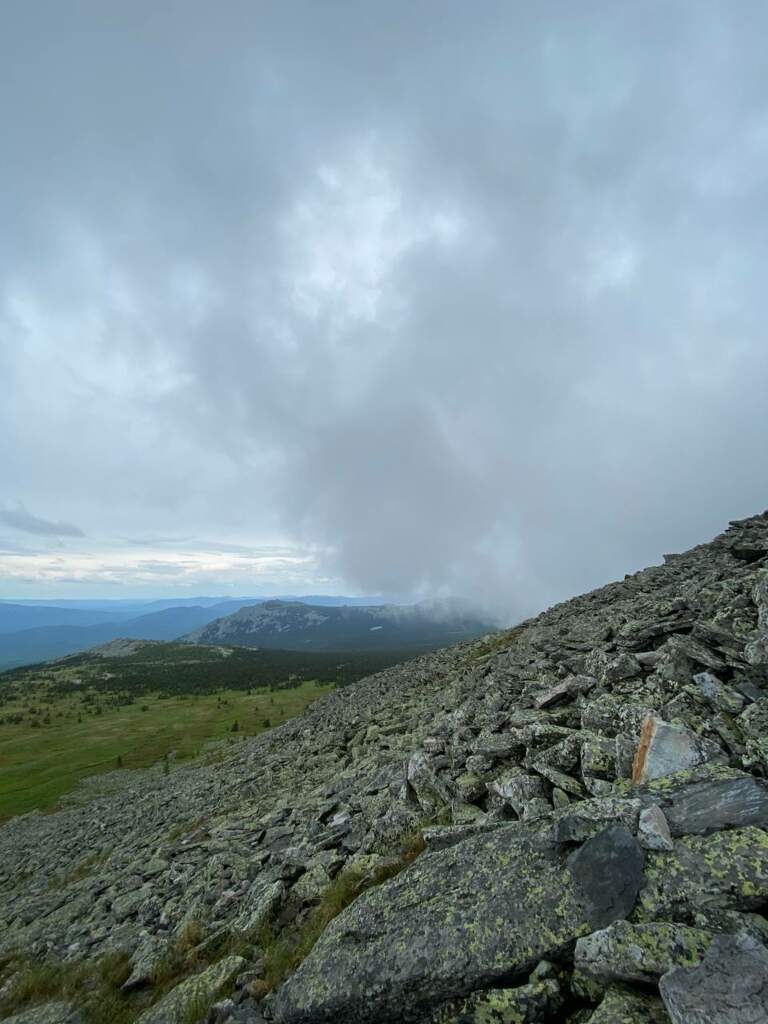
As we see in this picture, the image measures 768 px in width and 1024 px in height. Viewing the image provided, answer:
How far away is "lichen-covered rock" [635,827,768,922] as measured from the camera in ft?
20.3

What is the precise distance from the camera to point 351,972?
7590 millimetres

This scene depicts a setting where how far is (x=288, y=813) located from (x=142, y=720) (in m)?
126

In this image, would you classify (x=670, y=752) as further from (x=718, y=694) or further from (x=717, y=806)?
(x=718, y=694)

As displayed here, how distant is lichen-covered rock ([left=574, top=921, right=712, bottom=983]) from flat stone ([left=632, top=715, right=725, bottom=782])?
3.44 meters

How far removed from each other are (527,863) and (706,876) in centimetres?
280

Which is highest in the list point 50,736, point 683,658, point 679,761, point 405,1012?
point 683,658

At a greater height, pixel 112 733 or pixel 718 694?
pixel 718 694

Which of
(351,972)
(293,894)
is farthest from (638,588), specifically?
(351,972)

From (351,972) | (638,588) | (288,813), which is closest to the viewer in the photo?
(351,972)

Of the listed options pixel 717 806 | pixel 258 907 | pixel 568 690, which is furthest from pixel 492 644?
pixel 717 806

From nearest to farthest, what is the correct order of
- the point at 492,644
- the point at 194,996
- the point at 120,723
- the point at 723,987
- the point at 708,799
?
the point at 723,987
the point at 708,799
the point at 194,996
the point at 492,644
the point at 120,723

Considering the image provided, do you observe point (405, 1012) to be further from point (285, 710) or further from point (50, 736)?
point (50, 736)

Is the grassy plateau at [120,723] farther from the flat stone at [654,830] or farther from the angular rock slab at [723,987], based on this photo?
the angular rock slab at [723,987]

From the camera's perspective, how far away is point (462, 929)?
24.6 ft
